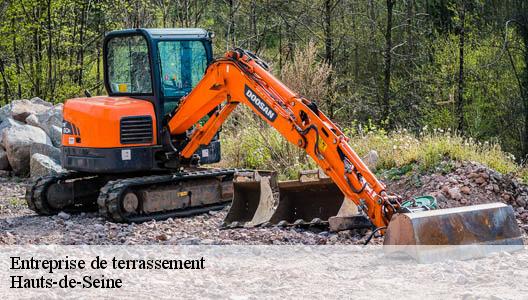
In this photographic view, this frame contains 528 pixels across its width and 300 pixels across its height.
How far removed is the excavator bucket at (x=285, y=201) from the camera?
10039mm

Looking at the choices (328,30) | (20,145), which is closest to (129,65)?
(20,145)

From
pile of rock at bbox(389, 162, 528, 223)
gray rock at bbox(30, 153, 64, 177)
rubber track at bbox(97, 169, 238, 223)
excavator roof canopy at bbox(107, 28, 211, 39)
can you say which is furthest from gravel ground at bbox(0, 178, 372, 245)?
gray rock at bbox(30, 153, 64, 177)

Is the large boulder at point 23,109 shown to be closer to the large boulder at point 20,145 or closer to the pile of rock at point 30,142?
the pile of rock at point 30,142

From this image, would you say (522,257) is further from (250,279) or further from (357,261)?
(250,279)

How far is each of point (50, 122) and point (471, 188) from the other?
9.95 m

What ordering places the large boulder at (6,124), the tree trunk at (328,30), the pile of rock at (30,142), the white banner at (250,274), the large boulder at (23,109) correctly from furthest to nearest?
the tree trunk at (328,30) < the large boulder at (23,109) < the large boulder at (6,124) < the pile of rock at (30,142) < the white banner at (250,274)

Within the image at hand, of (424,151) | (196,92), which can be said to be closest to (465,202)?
(424,151)

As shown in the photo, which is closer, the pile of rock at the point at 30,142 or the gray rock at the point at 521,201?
the gray rock at the point at 521,201

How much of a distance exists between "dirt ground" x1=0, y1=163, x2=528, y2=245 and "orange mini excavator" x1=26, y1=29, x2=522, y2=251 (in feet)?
1.09

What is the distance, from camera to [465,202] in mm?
10367

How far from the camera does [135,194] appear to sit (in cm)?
1080

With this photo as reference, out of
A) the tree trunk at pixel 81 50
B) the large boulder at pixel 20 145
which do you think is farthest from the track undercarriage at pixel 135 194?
the tree trunk at pixel 81 50

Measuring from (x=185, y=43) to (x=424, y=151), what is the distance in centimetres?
385

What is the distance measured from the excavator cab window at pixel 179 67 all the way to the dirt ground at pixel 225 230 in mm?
1689
